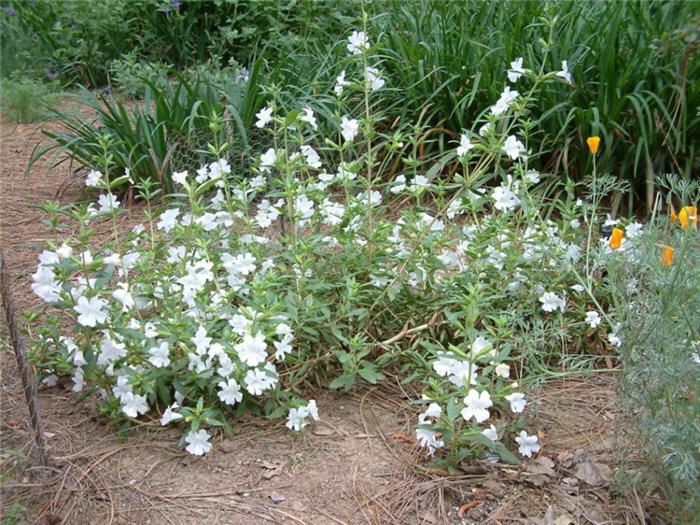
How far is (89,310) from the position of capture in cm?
202

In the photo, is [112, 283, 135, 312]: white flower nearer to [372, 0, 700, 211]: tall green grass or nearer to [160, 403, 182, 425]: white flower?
[160, 403, 182, 425]: white flower

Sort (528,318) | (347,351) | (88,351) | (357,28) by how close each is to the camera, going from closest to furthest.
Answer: (88,351), (347,351), (528,318), (357,28)

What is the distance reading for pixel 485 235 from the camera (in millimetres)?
2480

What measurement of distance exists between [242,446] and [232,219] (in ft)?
2.92

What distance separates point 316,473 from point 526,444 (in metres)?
0.59

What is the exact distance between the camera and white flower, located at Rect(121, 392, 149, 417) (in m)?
2.11

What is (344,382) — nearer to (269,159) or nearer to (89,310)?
(89,310)

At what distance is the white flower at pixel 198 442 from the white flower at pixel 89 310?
0.40 metres

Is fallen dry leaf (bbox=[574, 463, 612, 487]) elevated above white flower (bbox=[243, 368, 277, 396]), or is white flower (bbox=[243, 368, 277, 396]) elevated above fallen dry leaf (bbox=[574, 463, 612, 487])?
white flower (bbox=[243, 368, 277, 396])

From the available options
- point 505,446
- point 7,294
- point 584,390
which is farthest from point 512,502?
point 7,294

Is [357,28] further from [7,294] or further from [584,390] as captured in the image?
[7,294]

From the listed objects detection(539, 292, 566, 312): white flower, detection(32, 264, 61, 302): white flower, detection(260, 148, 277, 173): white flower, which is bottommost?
detection(539, 292, 566, 312): white flower

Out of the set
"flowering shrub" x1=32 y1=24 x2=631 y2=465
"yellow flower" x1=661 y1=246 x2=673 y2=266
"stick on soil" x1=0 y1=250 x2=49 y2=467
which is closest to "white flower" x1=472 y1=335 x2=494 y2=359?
"flowering shrub" x1=32 y1=24 x2=631 y2=465

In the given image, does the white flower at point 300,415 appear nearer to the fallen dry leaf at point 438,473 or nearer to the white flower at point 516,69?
the fallen dry leaf at point 438,473
